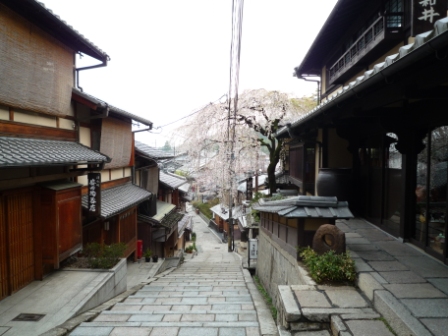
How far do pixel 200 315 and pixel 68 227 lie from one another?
16.2 ft

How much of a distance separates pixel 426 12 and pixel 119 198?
38.1 ft

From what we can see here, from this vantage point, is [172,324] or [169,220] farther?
[169,220]

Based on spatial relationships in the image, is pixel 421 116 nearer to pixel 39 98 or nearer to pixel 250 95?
pixel 39 98

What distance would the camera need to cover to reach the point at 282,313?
16.0ft

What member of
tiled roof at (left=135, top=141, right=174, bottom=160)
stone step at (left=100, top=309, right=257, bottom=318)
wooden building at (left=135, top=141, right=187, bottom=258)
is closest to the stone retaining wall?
stone step at (left=100, top=309, right=257, bottom=318)

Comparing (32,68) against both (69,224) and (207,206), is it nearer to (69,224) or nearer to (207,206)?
(69,224)

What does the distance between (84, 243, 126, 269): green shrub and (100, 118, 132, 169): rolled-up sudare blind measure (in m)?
3.82

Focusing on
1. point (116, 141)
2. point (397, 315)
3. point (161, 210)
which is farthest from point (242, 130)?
point (397, 315)

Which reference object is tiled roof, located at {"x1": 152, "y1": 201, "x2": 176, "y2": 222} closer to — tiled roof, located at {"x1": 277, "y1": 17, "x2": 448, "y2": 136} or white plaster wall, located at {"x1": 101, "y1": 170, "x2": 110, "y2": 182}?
white plaster wall, located at {"x1": 101, "y1": 170, "x2": 110, "y2": 182}

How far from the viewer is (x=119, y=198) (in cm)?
1338

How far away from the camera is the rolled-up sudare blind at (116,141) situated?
499 inches

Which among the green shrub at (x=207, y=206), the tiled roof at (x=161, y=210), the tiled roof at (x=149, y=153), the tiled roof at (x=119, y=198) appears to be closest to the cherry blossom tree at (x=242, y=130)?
the tiled roof at (x=149, y=153)

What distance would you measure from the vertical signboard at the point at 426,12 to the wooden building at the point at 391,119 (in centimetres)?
A: 2

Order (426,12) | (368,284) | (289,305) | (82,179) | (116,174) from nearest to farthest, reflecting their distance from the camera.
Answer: (289,305), (368,284), (426,12), (82,179), (116,174)
